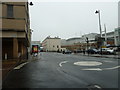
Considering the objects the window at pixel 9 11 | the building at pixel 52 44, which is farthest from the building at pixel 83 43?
the window at pixel 9 11

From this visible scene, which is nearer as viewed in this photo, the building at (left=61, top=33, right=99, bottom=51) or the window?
the window

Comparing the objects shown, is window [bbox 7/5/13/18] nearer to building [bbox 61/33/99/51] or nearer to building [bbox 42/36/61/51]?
building [bbox 61/33/99/51]

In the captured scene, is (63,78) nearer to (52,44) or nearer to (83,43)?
(83,43)

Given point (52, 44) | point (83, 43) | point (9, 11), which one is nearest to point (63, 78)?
point (9, 11)

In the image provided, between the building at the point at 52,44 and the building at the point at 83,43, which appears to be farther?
the building at the point at 52,44

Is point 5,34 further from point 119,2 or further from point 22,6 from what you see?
point 119,2

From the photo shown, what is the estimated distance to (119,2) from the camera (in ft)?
128

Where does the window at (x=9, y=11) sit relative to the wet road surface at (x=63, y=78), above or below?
above

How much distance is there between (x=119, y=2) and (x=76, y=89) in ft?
115

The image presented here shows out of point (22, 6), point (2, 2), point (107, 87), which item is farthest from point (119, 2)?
point (107, 87)

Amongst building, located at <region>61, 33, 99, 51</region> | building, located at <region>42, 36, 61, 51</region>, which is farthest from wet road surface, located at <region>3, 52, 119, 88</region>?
building, located at <region>42, 36, 61, 51</region>

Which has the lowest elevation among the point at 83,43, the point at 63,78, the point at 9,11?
the point at 63,78

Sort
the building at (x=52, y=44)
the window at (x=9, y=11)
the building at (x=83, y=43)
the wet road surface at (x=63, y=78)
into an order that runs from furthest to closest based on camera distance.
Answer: the building at (x=52, y=44) → the building at (x=83, y=43) → the window at (x=9, y=11) → the wet road surface at (x=63, y=78)

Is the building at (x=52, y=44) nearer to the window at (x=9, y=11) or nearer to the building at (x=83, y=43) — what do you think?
the building at (x=83, y=43)
